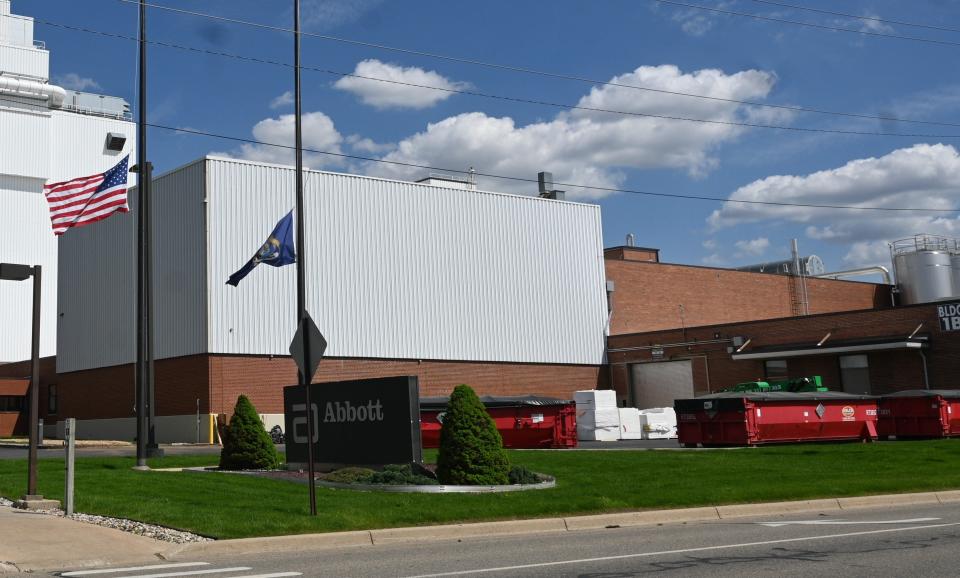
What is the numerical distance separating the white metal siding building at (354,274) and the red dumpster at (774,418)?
20.3 meters

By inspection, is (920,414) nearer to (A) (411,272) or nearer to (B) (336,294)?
(A) (411,272)

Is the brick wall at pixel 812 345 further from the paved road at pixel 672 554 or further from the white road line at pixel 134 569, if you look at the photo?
the white road line at pixel 134 569

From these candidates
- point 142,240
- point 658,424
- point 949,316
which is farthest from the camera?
point 949,316

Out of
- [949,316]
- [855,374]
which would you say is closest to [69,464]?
[949,316]

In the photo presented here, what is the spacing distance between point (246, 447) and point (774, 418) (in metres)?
15.6

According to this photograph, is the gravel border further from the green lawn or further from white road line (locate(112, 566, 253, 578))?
white road line (locate(112, 566, 253, 578))

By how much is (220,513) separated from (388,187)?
3605cm

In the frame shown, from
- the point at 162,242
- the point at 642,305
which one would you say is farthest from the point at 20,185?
the point at 642,305

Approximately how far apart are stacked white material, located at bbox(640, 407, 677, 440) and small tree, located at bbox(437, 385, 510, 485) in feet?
73.4

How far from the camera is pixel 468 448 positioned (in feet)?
59.3

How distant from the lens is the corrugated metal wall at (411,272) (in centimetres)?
4509

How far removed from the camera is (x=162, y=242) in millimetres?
46875

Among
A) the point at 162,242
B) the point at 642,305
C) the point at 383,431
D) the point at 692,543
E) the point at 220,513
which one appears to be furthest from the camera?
the point at 642,305

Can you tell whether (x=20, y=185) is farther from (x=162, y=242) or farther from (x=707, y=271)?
(x=707, y=271)
